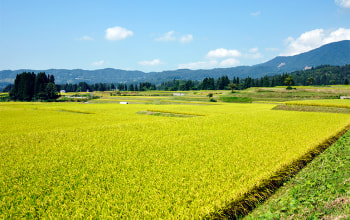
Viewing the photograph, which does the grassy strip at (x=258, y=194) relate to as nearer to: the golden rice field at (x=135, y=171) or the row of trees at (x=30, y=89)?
the golden rice field at (x=135, y=171)

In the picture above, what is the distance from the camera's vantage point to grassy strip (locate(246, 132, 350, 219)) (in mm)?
6203

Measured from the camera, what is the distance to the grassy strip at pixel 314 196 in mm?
6203

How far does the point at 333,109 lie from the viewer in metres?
35.0

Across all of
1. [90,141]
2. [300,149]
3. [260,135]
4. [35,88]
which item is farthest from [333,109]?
[35,88]

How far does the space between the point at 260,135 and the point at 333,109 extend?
87.7 feet

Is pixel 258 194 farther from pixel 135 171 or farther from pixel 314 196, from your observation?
pixel 135 171

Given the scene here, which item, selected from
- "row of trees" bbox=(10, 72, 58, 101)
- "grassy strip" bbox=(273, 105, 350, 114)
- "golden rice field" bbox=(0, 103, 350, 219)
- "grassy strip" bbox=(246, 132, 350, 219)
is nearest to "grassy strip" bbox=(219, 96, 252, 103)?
"grassy strip" bbox=(273, 105, 350, 114)

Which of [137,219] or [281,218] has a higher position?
[137,219]

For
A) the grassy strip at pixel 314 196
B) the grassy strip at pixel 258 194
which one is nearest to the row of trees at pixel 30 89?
the grassy strip at pixel 258 194

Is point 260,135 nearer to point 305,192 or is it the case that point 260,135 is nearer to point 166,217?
point 305,192

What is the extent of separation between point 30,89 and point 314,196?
11516 cm

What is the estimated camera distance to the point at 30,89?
100m

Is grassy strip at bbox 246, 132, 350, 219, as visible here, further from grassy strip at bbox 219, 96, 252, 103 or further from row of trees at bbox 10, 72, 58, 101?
row of trees at bbox 10, 72, 58, 101

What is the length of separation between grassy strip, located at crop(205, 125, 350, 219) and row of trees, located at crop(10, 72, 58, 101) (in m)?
109
